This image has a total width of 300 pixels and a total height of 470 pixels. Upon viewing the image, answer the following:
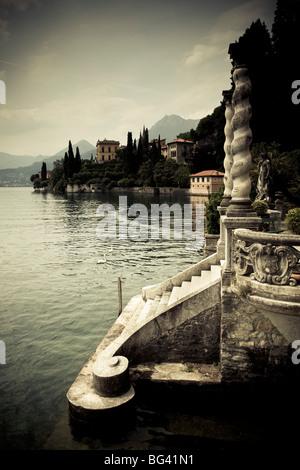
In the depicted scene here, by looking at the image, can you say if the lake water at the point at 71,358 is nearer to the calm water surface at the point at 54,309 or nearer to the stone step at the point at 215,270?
the calm water surface at the point at 54,309

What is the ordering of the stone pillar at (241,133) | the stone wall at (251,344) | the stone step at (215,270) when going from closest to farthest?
the stone wall at (251,344) → the stone pillar at (241,133) → the stone step at (215,270)

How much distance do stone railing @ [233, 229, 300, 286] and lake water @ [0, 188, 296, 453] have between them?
3.00 meters

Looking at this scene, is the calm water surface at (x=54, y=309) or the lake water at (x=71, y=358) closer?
the lake water at (x=71, y=358)

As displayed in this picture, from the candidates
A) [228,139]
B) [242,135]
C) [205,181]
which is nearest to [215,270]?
[242,135]

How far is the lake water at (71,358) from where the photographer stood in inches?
223

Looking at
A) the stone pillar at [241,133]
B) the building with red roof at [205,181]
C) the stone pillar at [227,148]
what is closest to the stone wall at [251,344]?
the stone pillar at [241,133]

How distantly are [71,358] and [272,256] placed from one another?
637cm

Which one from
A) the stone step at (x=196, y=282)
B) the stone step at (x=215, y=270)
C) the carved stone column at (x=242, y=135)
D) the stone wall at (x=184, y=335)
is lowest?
the stone wall at (x=184, y=335)

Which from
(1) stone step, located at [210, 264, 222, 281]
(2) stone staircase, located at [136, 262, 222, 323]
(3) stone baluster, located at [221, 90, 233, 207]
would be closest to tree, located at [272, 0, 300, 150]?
(3) stone baluster, located at [221, 90, 233, 207]

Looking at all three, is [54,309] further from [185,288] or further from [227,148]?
[227,148]

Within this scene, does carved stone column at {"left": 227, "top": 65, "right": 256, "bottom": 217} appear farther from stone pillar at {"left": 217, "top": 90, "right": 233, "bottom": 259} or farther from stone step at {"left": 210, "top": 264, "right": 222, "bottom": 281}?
stone pillar at {"left": 217, "top": 90, "right": 233, "bottom": 259}

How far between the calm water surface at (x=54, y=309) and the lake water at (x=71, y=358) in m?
0.03

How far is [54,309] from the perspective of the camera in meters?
11.9

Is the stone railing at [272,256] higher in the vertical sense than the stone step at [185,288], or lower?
higher
